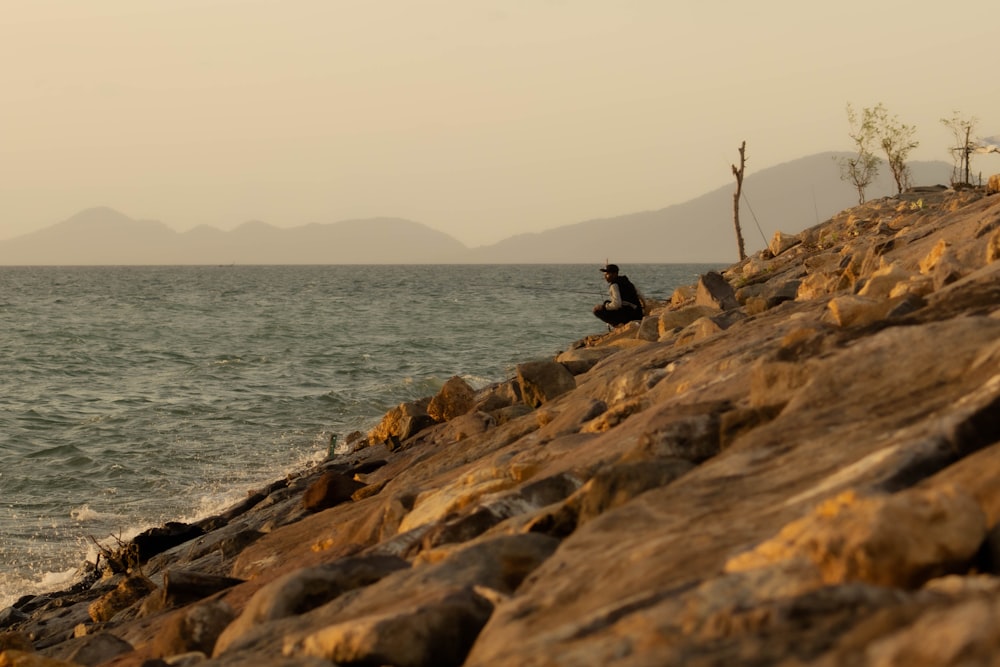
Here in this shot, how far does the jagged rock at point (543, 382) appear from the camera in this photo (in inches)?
479

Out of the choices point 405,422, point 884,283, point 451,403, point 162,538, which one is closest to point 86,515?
point 162,538

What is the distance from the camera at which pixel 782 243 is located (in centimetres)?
2691

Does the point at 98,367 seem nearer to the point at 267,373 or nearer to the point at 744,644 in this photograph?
the point at 267,373

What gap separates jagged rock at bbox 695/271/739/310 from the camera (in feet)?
48.9

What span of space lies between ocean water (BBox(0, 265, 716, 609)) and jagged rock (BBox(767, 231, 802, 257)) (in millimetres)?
7370

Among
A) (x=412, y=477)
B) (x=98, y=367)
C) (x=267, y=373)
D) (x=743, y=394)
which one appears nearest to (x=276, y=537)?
(x=412, y=477)

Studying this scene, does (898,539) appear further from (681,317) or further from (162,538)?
(681,317)

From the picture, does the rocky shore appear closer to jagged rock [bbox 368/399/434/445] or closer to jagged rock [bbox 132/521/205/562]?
jagged rock [bbox 132/521/205/562]

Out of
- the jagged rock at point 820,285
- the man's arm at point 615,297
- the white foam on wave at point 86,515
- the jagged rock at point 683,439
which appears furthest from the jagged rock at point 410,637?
the man's arm at point 615,297

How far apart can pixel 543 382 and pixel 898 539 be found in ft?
29.8

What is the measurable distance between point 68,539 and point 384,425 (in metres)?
4.62

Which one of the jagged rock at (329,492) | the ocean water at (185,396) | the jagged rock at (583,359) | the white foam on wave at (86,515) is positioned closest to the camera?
the jagged rock at (329,492)

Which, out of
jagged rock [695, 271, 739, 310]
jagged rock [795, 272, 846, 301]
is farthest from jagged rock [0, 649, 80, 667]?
jagged rock [695, 271, 739, 310]

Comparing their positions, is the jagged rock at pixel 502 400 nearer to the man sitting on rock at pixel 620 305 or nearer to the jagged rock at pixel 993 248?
the man sitting on rock at pixel 620 305
